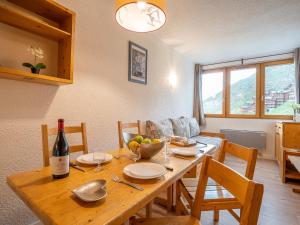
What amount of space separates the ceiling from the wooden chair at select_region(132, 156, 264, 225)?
204 cm

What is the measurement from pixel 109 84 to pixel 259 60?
3.72 m

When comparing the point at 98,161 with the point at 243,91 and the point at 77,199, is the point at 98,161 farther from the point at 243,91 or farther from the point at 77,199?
the point at 243,91

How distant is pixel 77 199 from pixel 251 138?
13.8 ft

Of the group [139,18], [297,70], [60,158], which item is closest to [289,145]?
[297,70]

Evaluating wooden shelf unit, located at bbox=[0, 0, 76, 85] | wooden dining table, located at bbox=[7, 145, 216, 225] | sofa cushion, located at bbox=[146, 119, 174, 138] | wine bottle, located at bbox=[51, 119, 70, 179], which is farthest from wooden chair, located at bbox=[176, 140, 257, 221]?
wooden shelf unit, located at bbox=[0, 0, 76, 85]

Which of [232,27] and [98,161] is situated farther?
[232,27]

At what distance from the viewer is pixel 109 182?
2.86ft

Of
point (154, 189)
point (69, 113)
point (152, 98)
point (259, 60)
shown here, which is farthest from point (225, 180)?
point (259, 60)

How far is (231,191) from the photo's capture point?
0.78 m

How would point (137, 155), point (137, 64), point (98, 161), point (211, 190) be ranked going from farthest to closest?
point (137, 64)
point (211, 190)
point (137, 155)
point (98, 161)

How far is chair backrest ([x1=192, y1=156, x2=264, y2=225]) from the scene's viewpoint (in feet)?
A: 1.99

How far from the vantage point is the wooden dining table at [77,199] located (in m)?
0.60

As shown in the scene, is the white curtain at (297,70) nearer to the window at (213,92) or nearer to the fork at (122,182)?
the window at (213,92)

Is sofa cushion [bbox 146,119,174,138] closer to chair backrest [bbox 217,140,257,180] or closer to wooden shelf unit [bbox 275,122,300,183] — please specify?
chair backrest [bbox 217,140,257,180]
